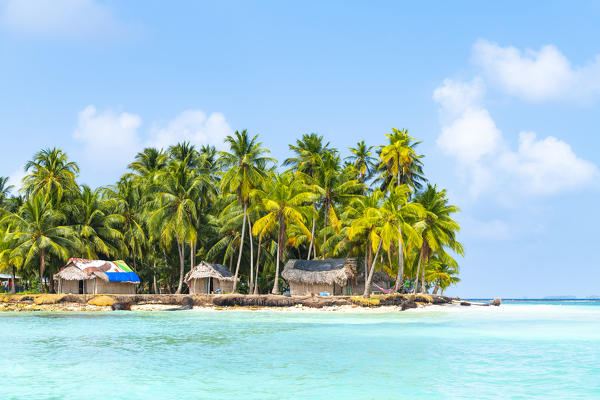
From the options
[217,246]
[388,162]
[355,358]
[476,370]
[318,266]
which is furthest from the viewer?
[388,162]

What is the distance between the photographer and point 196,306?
31.8 metres

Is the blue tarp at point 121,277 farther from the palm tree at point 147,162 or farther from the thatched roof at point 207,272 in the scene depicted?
the palm tree at point 147,162

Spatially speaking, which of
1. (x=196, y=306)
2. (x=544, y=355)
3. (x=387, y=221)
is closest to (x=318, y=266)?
(x=387, y=221)

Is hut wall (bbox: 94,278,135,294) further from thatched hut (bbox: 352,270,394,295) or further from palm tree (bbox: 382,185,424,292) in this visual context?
palm tree (bbox: 382,185,424,292)

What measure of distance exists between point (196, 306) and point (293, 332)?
15.6m

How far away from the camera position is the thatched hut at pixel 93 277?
3428 cm

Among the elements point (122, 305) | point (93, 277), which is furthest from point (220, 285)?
point (93, 277)

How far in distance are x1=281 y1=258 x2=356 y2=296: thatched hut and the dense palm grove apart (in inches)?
42.3

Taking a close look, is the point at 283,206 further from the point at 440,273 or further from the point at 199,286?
the point at 440,273

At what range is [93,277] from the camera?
34250 millimetres

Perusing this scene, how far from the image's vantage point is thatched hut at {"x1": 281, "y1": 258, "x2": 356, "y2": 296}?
33.7 m

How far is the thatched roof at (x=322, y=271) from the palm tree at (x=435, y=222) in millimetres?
5254

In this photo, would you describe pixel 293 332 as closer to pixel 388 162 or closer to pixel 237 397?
pixel 237 397

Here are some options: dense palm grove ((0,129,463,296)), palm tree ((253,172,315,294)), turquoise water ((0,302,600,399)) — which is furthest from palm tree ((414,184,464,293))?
turquoise water ((0,302,600,399))
